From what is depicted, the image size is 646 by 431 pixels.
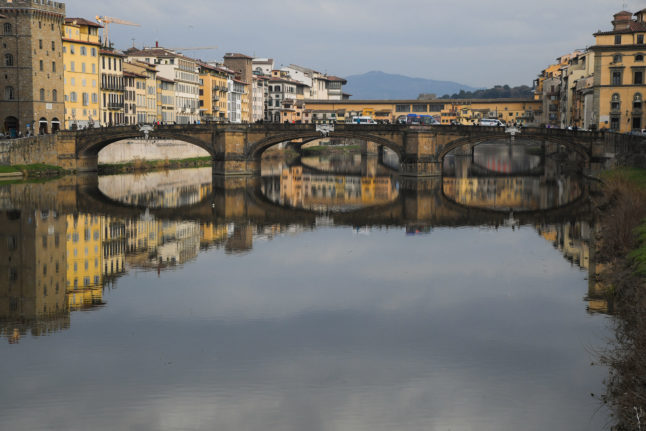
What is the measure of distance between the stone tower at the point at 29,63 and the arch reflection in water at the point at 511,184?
37303 mm

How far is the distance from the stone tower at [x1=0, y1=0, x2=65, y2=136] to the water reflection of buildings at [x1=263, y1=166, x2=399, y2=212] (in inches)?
874

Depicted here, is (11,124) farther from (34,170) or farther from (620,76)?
(620,76)

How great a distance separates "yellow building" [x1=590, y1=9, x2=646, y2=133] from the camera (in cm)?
7888

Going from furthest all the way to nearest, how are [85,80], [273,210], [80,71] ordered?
[85,80]
[80,71]
[273,210]

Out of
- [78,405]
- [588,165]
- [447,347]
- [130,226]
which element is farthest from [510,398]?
[588,165]

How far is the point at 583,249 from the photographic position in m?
37.5

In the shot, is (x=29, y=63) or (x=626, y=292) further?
(x=29, y=63)

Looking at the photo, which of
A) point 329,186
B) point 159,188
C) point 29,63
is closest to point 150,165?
point 29,63

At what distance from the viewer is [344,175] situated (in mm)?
82062

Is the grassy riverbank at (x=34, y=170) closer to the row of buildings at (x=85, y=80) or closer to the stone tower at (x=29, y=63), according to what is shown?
the row of buildings at (x=85, y=80)

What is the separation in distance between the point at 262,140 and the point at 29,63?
2191cm

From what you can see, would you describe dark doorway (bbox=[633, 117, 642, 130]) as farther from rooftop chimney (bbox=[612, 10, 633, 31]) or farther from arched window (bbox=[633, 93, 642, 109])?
rooftop chimney (bbox=[612, 10, 633, 31])

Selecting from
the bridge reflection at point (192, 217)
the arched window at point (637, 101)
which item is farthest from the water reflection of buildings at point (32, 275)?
the arched window at point (637, 101)

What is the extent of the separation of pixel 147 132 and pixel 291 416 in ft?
196
